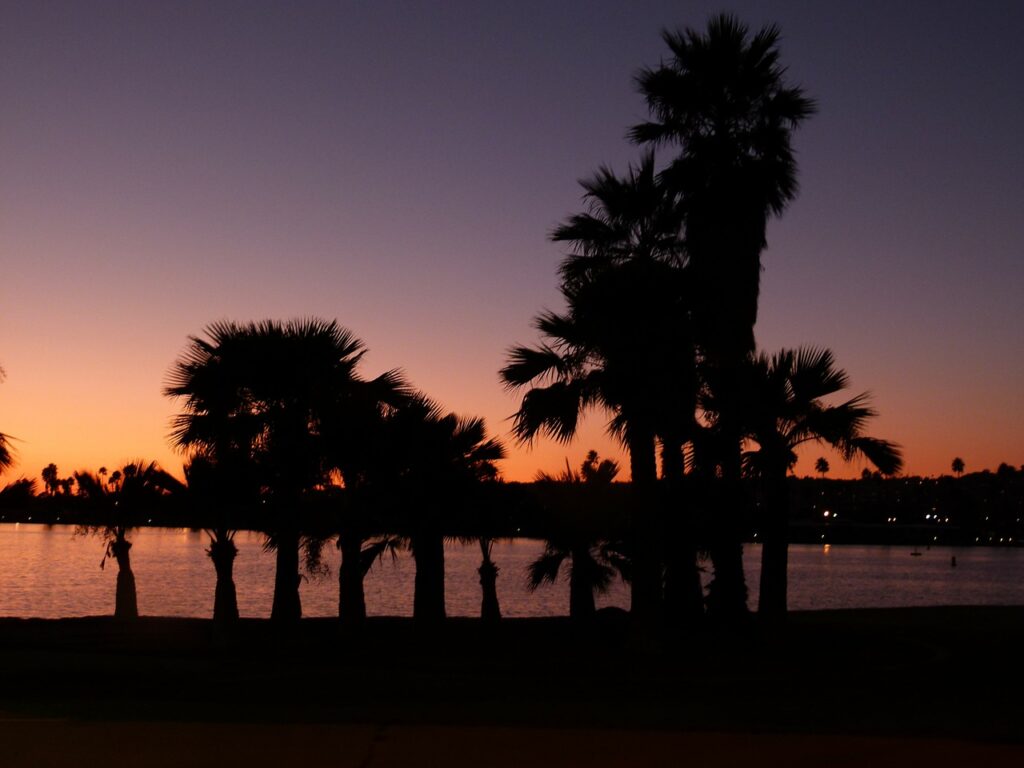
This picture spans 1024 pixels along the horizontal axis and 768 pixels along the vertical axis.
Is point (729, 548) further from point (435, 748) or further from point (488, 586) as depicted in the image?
point (435, 748)

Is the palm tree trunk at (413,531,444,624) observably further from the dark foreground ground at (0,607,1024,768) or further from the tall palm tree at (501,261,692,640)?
the tall palm tree at (501,261,692,640)

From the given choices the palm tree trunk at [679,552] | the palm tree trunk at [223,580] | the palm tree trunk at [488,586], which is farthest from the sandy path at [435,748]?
the palm tree trunk at [488,586]

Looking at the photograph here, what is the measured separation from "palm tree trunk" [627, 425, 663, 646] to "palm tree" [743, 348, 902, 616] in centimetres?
236

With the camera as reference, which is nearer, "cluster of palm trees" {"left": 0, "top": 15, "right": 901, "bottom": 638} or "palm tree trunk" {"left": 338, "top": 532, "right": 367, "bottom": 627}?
"cluster of palm trees" {"left": 0, "top": 15, "right": 901, "bottom": 638}

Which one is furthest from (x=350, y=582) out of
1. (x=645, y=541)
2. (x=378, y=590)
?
(x=378, y=590)

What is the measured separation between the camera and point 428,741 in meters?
9.46

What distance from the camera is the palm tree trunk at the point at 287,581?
25531 mm

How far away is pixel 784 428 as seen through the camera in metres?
21.0

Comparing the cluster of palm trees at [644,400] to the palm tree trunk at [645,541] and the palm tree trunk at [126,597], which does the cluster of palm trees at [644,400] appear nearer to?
the palm tree trunk at [645,541]

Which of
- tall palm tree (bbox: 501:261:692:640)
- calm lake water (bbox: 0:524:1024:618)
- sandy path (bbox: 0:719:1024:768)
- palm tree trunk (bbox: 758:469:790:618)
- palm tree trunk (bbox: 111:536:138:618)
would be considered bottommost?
calm lake water (bbox: 0:524:1024:618)

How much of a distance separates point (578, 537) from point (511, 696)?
50.3ft

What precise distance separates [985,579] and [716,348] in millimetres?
101488

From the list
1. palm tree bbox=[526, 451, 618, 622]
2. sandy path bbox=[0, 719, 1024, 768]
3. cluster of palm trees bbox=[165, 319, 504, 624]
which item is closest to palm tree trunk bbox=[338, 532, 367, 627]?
cluster of palm trees bbox=[165, 319, 504, 624]

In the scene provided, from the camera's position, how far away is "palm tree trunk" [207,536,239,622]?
21.5m
